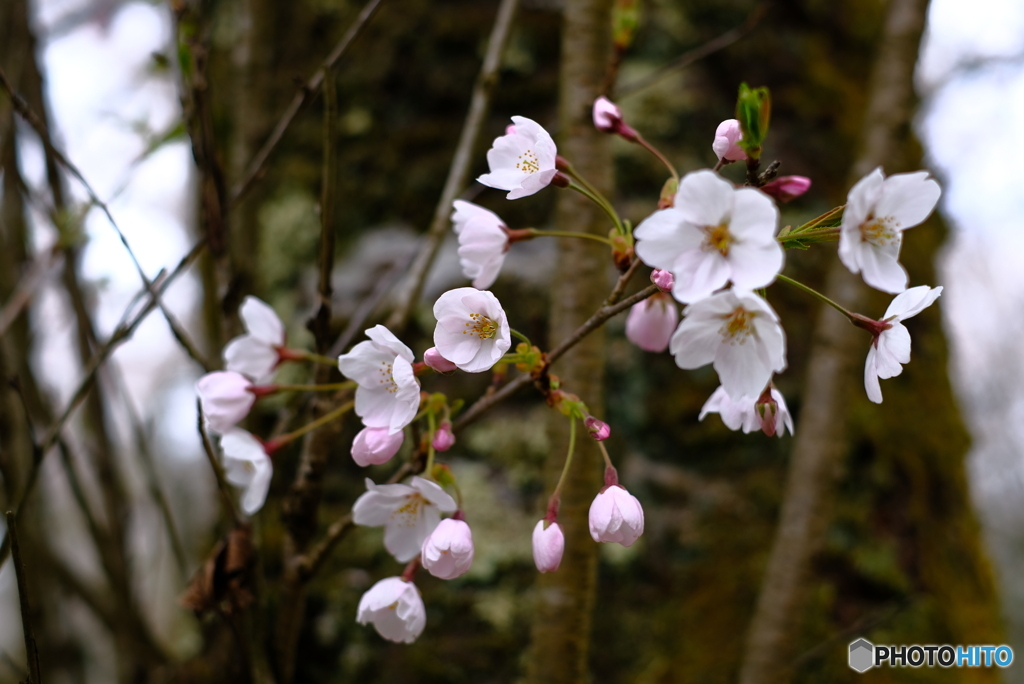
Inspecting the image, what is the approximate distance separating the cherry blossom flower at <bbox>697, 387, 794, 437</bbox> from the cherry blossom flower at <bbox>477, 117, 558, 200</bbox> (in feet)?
0.79

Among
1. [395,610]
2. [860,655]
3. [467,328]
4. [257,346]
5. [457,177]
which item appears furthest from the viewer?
[860,655]

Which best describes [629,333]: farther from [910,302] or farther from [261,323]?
[261,323]

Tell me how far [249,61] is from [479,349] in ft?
3.13

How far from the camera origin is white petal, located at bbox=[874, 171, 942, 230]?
46 cm

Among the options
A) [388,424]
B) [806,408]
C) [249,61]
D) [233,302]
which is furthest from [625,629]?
[249,61]

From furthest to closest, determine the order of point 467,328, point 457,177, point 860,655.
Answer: point 860,655
point 457,177
point 467,328

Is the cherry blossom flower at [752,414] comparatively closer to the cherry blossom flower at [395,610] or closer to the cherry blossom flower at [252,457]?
the cherry blossom flower at [395,610]

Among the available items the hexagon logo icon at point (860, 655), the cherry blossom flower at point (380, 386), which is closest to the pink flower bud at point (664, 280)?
the cherry blossom flower at point (380, 386)

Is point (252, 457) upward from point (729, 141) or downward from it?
downward

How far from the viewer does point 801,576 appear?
3.13ft

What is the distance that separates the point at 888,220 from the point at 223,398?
638mm

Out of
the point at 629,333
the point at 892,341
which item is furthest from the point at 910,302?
the point at 629,333

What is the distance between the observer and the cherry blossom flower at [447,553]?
1.69 ft

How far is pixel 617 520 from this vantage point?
511 millimetres
